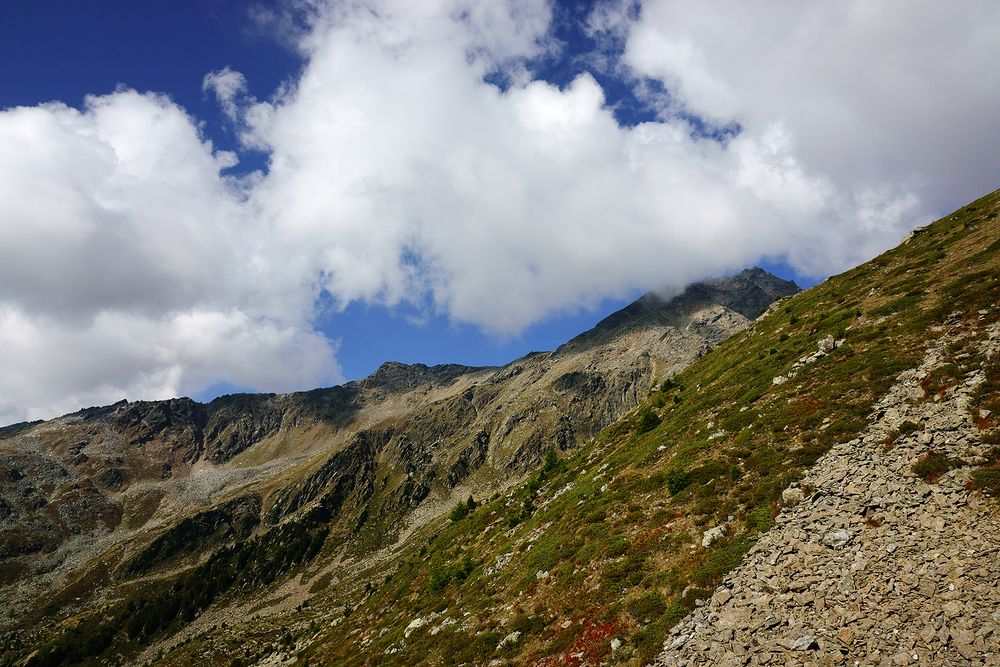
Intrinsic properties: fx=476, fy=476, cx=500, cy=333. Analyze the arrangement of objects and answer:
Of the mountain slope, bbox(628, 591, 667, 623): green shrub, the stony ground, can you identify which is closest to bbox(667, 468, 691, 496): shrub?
the mountain slope

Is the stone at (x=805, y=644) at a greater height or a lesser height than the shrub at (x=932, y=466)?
lesser

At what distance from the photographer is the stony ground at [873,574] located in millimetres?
13477

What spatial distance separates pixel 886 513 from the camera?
56.5ft

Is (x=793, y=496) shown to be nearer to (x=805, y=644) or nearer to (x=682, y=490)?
(x=682, y=490)

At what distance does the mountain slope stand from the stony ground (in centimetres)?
12

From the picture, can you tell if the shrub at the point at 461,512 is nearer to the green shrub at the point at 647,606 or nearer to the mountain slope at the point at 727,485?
the mountain slope at the point at 727,485

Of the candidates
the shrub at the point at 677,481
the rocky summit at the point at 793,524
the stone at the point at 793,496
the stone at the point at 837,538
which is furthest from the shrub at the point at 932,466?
the shrub at the point at 677,481

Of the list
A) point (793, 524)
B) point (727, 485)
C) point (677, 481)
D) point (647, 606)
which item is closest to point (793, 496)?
point (793, 524)

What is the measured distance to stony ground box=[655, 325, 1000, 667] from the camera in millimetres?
13477

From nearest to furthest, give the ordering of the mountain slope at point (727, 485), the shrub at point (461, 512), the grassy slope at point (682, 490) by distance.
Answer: the mountain slope at point (727, 485) → the grassy slope at point (682, 490) → the shrub at point (461, 512)

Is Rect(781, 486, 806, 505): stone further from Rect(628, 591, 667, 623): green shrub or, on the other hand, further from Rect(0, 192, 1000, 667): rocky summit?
Rect(628, 591, 667, 623): green shrub

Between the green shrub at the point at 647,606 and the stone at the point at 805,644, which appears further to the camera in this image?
the green shrub at the point at 647,606

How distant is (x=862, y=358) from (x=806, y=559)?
1821cm

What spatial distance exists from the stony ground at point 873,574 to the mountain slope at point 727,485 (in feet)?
0.38
